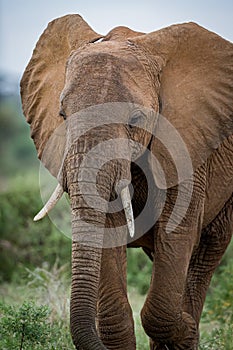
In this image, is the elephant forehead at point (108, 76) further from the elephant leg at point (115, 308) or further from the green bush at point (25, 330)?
the green bush at point (25, 330)

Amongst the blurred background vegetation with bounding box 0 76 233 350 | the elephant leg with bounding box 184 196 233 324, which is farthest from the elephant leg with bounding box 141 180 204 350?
the elephant leg with bounding box 184 196 233 324

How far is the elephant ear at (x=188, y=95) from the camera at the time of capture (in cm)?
583

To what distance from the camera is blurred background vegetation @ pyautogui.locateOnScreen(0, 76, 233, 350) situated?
6227 millimetres

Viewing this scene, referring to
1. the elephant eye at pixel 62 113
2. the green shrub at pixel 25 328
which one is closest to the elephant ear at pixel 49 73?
the elephant eye at pixel 62 113

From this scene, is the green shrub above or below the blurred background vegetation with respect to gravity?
above

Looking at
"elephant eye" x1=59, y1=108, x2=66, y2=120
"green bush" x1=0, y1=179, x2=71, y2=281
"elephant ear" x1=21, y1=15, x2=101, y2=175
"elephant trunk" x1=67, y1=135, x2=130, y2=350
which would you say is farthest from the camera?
"green bush" x1=0, y1=179, x2=71, y2=281

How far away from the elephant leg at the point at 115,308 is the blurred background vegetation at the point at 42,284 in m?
0.44

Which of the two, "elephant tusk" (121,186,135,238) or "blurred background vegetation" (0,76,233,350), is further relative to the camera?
"blurred background vegetation" (0,76,233,350)

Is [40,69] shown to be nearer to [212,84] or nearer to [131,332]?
[212,84]

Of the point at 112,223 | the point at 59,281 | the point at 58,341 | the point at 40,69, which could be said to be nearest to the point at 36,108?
the point at 40,69

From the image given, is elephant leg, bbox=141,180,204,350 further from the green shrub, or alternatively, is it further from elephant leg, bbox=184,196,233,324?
elephant leg, bbox=184,196,233,324

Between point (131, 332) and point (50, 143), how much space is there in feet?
3.54

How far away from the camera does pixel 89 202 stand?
17.2ft

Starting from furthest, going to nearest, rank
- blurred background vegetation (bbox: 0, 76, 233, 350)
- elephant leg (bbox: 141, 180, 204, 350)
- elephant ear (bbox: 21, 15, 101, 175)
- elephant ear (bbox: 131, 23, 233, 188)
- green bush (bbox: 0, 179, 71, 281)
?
green bush (bbox: 0, 179, 71, 281) < blurred background vegetation (bbox: 0, 76, 233, 350) < elephant ear (bbox: 21, 15, 101, 175) < elephant leg (bbox: 141, 180, 204, 350) < elephant ear (bbox: 131, 23, 233, 188)
